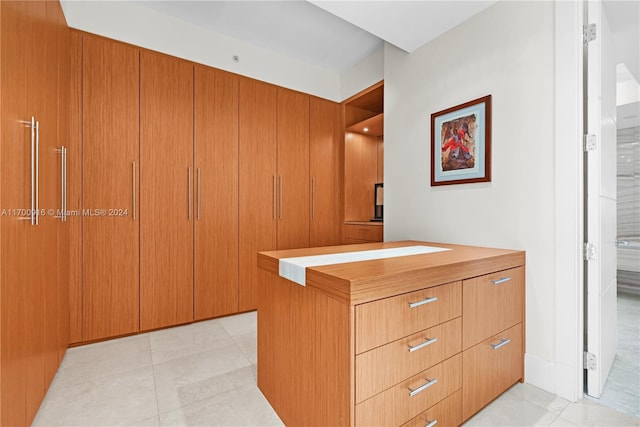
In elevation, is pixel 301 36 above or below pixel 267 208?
above

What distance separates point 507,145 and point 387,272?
1368 millimetres

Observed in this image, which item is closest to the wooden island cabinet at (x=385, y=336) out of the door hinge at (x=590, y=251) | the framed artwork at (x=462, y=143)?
the door hinge at (x=590, y=251)

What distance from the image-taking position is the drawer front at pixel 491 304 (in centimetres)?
142

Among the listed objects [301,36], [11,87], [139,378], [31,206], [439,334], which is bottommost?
[139,378]

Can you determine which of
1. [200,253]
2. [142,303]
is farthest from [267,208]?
[142,303]

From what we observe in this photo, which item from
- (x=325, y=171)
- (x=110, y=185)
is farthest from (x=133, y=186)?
(x=325, y=171)

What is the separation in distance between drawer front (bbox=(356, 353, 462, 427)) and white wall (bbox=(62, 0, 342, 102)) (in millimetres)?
3006

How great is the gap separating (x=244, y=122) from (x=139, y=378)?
2.30 metres

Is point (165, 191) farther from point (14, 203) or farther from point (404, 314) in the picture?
point (404, 314)

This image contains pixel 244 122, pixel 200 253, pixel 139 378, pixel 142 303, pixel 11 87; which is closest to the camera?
pixel 11 87

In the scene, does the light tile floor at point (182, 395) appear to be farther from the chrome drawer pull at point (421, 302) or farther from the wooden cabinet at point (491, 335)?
the chrome drawer pull at point (421, 302)

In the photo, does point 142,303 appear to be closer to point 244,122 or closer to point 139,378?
point 139,378

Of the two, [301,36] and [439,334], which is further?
[301,36]

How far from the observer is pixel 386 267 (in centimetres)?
124
